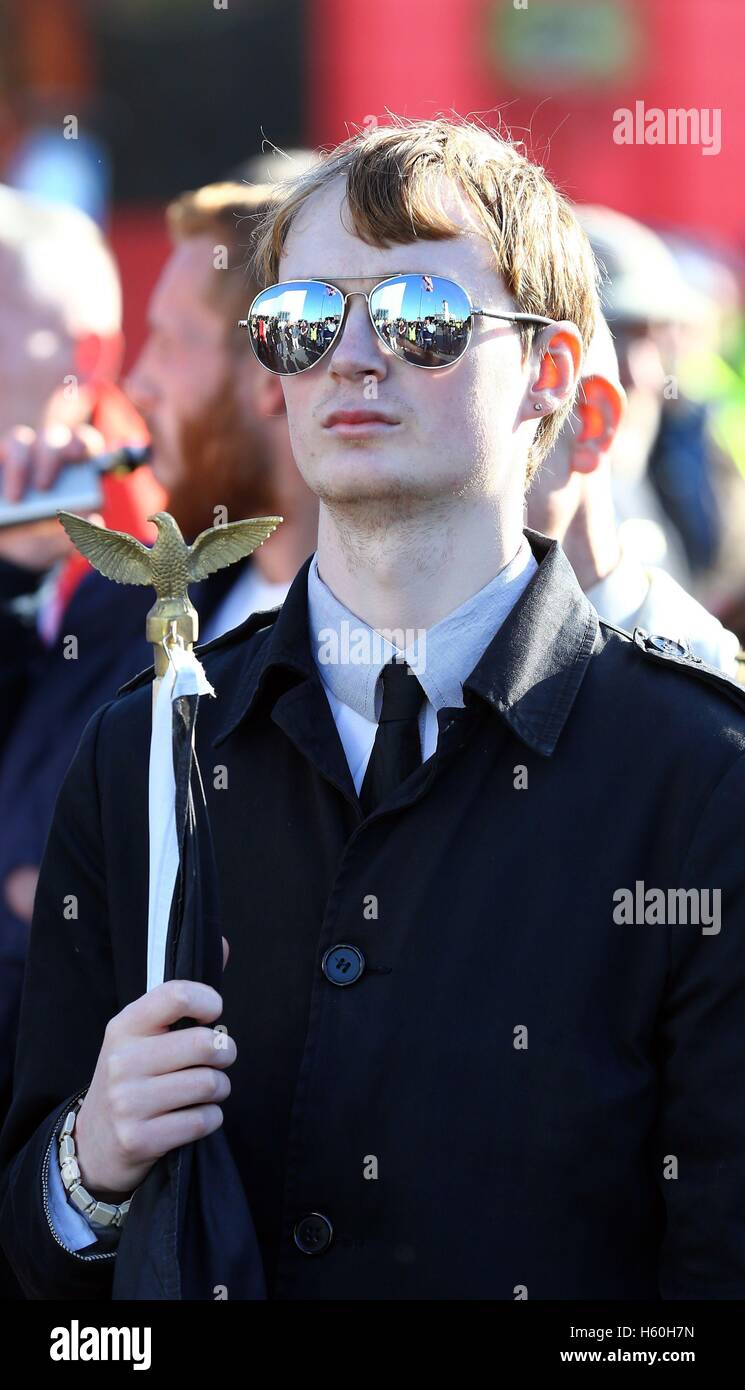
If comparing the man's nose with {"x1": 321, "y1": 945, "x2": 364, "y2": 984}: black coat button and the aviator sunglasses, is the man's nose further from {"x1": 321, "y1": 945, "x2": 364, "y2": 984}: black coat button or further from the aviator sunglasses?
{"x1": 321, "y1": 945, "x2": 364, "y2": 984}: black coat button

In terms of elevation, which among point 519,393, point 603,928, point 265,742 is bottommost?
point 603,928

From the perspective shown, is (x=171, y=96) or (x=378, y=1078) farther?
(x=171, y=96)

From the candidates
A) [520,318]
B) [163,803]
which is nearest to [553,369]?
[520,318]

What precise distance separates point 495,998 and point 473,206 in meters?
0.92

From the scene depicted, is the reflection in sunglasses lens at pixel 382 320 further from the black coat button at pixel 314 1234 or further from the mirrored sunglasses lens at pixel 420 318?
the black coat button at pixel 314 1234

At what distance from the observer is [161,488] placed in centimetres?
352

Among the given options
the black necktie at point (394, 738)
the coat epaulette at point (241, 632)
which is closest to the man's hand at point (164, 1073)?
the black necktie at point (394, 738)

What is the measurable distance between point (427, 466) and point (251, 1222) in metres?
0.84

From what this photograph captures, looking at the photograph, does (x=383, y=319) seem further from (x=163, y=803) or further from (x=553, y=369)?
(x=163, y=803)

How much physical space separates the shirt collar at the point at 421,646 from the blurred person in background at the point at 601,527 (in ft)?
2.34

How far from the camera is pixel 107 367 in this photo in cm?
357

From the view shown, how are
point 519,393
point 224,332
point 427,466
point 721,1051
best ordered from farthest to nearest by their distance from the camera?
point 224,332 → point 519,393 → point 427,466 → point 721,1051

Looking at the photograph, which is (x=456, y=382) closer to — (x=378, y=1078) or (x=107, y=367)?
(x=378, y=1078)

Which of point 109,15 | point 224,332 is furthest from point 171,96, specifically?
point 224,332
